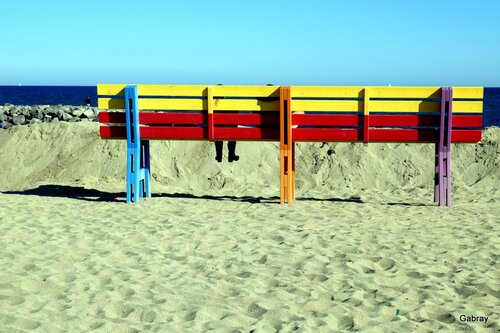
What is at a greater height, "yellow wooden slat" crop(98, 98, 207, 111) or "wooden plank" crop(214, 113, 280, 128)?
"yellow wooden slat" crop(98, 98, 207, 111)

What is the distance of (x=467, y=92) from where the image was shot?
10.2m

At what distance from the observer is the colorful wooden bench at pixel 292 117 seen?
10180 mm

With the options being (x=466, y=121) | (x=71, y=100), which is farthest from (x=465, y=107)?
(x=71, y=100)

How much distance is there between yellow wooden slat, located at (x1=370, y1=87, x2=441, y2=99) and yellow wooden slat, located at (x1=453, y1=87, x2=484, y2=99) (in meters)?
0.28

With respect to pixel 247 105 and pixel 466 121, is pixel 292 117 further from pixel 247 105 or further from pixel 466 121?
pixel 466 121

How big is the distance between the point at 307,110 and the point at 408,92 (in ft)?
5.25

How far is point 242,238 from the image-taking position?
786cm

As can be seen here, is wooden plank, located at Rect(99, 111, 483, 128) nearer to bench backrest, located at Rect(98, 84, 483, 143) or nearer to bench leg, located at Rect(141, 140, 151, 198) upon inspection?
bench backrest, located at Rect(98, 84, 483, 143)

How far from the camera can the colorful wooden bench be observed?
1018cm

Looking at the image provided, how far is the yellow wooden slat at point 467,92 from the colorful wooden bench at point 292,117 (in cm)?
2

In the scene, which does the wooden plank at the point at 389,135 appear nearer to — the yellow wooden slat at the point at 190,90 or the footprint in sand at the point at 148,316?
the yellow wooden slat at the point at 190,90

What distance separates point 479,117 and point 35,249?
6932 millimetres

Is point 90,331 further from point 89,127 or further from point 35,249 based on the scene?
point 89,127

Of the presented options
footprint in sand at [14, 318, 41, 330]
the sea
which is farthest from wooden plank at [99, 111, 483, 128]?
the sea
